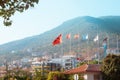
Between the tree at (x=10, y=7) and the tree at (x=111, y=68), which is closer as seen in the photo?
the tree at (x=10, y=7)

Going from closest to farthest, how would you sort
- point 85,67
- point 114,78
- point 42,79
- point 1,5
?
point 1,5, point 114,78, point 85,67, point 42,79

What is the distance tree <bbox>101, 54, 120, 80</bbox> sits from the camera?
174 feet

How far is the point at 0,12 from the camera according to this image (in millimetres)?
12016

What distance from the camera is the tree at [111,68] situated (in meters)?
53.1

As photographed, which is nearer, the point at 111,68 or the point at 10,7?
the point at 10,7

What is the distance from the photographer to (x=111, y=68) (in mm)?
53250

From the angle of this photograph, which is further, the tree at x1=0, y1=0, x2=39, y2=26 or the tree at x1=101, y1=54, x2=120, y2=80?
the tree at x1=101, y1=54, x2=120, y2=80

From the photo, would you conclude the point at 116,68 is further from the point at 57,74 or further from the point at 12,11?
the point at 12,11

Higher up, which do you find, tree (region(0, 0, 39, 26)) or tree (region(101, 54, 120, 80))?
tree (region(0, 0, 39, 26))

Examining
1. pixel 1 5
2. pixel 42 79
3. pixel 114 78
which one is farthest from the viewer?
pixel 42 79

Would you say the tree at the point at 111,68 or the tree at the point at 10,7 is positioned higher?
the tree at the point at 10,7

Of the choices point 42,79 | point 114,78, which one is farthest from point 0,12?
point 42,79

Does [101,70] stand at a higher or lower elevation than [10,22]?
lower

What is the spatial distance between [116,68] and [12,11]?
4263cm
